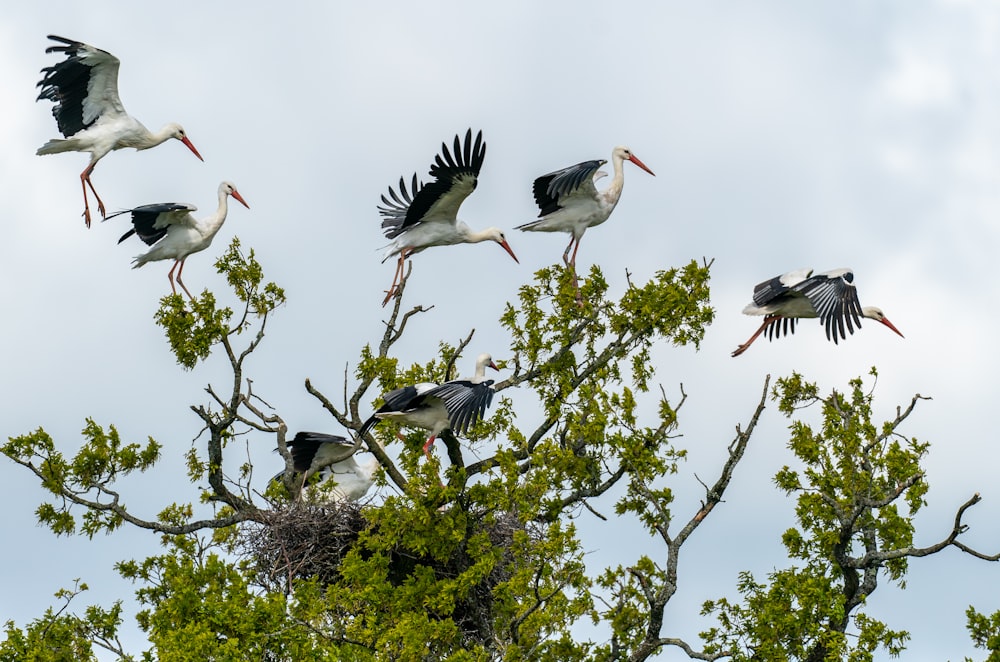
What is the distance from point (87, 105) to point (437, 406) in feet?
23.1

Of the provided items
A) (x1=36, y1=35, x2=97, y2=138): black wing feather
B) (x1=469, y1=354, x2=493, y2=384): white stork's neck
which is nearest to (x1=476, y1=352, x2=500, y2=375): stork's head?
(x1=469, y1=354, x2=493, y2=384): white stork's neck

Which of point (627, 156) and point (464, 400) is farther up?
point (627, 156)

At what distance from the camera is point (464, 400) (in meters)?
15.2

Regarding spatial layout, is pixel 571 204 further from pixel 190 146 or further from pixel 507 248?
pixel 190 146

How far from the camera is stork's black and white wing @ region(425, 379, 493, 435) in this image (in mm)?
15039

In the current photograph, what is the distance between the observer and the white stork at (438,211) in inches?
708

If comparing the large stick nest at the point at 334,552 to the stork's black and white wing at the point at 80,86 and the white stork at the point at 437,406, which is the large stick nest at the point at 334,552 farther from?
the stork's black and white wing at the point at 80,86

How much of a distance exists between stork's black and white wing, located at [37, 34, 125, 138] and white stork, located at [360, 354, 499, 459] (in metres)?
6.25

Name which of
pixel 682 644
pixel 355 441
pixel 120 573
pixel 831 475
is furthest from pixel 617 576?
pixel 120 573

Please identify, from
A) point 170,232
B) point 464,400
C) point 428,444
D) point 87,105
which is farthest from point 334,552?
point 87,105

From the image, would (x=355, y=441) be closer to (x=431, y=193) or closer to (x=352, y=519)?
(x=352, y=519)

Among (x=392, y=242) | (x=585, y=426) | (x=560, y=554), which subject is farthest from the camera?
(x=392, y=242)

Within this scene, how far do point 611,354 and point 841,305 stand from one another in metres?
2.74

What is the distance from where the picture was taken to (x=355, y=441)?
17969mm
